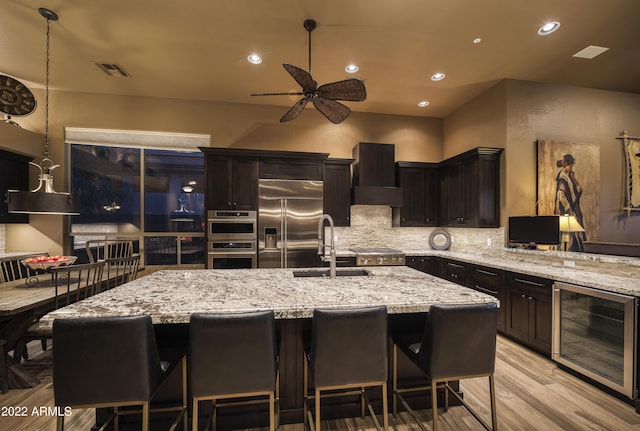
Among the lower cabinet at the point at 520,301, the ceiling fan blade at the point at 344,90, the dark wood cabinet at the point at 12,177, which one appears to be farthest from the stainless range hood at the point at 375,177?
the dark wood cabinet at the point at 12,177

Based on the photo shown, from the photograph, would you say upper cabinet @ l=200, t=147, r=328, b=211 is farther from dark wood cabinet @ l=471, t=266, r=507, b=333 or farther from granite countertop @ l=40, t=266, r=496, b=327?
dark wood cabinet @ l=471, t=266, r=507, b=333

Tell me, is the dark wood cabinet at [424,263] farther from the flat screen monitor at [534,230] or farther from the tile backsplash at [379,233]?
the flat screen monitor at [534,230]

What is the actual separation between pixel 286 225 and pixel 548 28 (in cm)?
377

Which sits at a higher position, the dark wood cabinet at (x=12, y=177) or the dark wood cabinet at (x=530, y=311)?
the dark wood cabinet at (x=12, y=177)

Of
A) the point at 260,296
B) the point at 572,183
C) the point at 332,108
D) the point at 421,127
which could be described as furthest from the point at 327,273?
the point at 421,127

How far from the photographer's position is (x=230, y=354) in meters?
1.41

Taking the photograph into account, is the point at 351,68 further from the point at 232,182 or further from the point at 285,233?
the point at 285,233

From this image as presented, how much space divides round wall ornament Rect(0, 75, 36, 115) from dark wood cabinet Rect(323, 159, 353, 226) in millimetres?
3961

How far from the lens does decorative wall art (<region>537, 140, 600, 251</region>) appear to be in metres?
3.87

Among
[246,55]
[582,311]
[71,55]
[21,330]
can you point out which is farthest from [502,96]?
[21,330]

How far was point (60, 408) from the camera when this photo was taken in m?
1.37

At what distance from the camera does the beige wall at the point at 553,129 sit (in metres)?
3.90

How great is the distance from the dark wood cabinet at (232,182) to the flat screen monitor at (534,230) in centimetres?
364

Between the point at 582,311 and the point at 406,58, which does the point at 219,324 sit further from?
the point at 406,58
